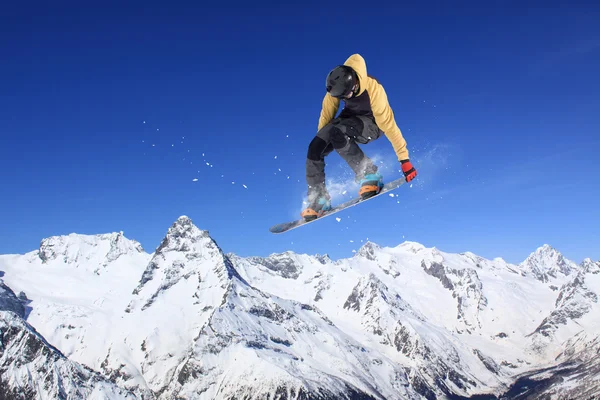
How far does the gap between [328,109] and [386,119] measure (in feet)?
5.84

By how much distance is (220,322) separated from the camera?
621 ft

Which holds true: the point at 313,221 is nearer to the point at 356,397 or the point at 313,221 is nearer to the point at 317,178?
the point at 317,178

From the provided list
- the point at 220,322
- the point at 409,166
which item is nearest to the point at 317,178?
the point at 409,166

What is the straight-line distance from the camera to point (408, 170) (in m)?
11.5

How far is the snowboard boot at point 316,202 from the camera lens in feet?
44.3

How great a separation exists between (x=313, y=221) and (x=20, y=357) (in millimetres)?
154250

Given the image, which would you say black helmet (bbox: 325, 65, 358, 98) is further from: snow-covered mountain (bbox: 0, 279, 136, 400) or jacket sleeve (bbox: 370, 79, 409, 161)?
snow-covered mountain (bbox: 0, 279, 136, 400)

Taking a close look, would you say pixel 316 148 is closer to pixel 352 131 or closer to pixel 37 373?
pixel 352 131

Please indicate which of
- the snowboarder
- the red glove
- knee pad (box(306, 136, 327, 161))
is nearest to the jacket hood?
the snowboarder

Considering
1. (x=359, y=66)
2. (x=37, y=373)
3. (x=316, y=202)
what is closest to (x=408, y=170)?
(x=359, y=66)

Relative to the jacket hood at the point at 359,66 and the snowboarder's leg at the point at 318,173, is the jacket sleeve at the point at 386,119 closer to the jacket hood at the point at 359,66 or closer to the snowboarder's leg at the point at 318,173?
the jacket hood at the point at 359,66

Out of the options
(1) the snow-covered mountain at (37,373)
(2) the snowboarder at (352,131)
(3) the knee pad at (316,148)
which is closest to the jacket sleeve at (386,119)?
(2) the snowboarder at (352,131)

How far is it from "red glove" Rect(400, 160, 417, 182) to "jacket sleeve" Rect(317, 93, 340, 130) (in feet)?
7.65

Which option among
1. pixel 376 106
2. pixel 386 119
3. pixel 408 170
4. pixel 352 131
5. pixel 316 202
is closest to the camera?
pixel 376 106
